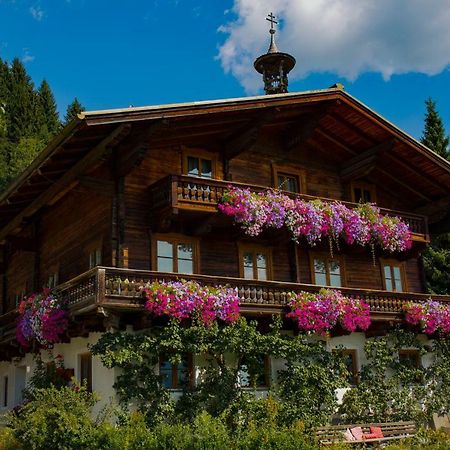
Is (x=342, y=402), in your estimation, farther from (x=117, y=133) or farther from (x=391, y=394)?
(x=117, y=133)

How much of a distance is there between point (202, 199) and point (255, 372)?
5.29 meters

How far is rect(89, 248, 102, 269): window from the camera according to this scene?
20672 millimetres

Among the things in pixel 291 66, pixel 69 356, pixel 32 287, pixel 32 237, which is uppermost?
pixel 291 66

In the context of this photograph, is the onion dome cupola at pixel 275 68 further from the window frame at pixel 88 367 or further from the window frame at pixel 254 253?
the window frame at pixel 88 367

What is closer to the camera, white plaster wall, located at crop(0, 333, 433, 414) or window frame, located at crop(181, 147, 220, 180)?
white plaster wall, located at crop(0, 333, 433, 414)

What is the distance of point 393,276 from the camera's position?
2594 cm

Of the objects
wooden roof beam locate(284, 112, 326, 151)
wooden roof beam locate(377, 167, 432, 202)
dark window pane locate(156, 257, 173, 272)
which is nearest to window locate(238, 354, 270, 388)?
dark window pane locate(156, 257, 173, 272)

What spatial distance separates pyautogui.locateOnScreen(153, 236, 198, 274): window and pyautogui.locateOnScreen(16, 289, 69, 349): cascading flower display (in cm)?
315

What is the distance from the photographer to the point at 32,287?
25.8 m

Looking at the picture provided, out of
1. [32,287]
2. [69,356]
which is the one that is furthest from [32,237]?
[69,356]

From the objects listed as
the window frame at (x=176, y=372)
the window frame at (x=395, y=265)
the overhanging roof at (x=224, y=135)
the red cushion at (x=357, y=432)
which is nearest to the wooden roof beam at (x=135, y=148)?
the overhanging roof at (x=224, y=135)

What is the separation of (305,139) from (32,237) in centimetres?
1118

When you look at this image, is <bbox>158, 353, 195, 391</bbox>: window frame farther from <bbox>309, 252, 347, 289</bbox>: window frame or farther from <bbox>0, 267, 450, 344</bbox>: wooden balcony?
<bbox>309, 252, 347, 289</bbox>: window frame

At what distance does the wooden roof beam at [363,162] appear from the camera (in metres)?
24.7
